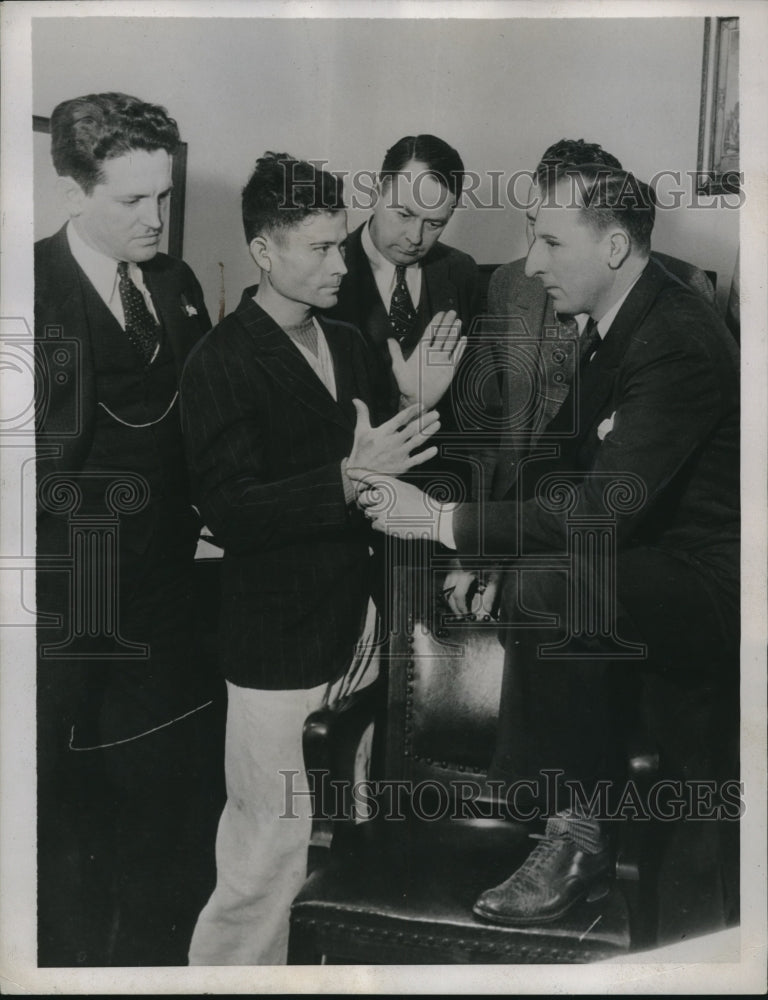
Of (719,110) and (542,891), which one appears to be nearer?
(542,891)

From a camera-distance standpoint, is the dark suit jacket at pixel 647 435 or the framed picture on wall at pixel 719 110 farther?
the framed picture on wall at pixel 719 110

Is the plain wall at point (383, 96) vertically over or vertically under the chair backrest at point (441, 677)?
over

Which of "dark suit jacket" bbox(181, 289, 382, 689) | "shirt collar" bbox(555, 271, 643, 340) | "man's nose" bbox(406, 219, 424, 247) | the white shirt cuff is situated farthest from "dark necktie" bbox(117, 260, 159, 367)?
"shirt collar" bbox(555, 271, 643, 340)

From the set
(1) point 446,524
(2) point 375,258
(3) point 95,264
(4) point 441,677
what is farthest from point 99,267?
(4) point 441,677

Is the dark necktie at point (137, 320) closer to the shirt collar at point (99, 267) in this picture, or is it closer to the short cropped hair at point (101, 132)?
the shirt collar at point (99, 267)

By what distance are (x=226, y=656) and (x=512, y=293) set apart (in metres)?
1.16

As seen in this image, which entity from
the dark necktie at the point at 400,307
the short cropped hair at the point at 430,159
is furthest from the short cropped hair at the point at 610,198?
the dark necktie at the point at 400,307

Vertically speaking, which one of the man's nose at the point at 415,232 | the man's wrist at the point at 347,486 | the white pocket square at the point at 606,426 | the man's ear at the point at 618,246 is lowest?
the man's wrist at the point at 347,486

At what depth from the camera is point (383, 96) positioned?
2.58 metres

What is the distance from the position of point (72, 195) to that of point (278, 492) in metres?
0.89

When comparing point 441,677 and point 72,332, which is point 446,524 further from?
point 72,332

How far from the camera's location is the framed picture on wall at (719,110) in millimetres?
2619

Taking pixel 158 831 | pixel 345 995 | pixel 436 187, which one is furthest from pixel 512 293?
pixel 345 995

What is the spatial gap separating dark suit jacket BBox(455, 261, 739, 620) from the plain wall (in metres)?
0.20
